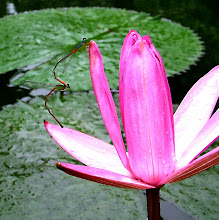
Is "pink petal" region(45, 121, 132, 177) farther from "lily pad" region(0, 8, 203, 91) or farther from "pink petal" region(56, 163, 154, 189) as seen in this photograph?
"lily pad" region(0, 8, 203, 91)

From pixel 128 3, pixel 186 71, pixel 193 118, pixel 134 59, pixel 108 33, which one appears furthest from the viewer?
pixel 128 3

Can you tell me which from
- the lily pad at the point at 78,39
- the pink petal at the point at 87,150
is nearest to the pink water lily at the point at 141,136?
the pink petal at the point at 87,150

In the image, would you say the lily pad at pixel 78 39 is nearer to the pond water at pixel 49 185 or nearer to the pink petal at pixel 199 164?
the pond water at pixel 49 185

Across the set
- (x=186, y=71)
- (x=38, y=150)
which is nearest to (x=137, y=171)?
(x=38, y=150)

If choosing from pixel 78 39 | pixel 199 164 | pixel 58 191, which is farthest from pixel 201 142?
pixel 78 39

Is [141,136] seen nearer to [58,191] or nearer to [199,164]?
[199,164]

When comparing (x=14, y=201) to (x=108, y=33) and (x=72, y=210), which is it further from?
(x=108, y=33)

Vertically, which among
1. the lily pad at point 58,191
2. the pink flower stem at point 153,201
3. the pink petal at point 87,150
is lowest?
the lily pad at point 58,191
